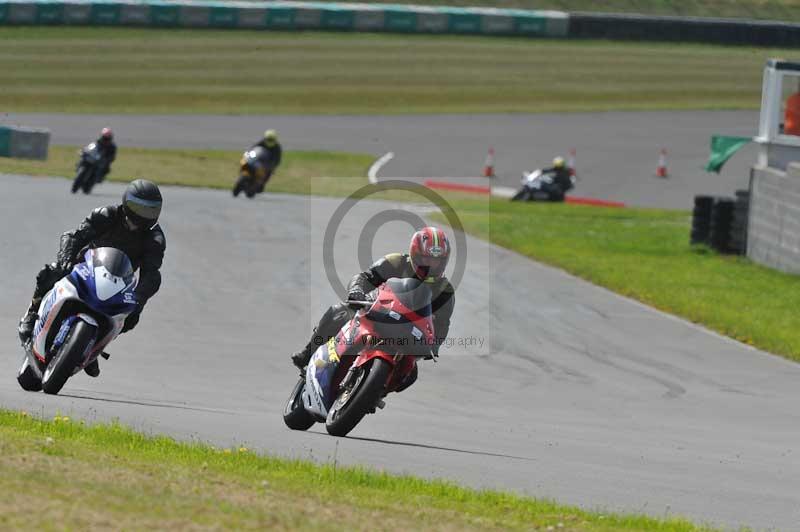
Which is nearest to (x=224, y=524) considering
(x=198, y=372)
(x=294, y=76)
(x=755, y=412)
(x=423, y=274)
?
(x=423, y=274)

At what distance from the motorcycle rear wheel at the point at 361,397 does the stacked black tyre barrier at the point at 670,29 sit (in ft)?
154

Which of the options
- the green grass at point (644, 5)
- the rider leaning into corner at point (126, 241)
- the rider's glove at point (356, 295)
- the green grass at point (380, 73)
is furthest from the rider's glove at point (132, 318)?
the green grass at point (644, 5)

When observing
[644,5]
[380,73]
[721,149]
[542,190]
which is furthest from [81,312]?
[644,5]

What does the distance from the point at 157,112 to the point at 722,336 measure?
32545 millimetres

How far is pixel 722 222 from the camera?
2355 cm

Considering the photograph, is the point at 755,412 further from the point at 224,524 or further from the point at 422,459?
the point at 224,524

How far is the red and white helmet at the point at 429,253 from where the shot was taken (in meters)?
8.96

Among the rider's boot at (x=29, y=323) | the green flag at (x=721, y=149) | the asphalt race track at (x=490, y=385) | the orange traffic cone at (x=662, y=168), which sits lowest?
the asphalt race track at (x=490, y=385)

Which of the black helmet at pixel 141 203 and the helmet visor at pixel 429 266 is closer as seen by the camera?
the helmet visor at pixel 429 266

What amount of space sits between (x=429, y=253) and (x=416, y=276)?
0.31 m

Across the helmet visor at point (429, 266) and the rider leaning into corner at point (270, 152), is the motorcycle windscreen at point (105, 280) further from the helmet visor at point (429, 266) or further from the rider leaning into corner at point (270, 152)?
the rider leaning into corner at point (270, 152)

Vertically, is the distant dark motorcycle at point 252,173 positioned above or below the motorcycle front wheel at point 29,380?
above

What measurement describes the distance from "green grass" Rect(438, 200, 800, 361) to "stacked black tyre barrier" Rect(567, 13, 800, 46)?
2446 cm

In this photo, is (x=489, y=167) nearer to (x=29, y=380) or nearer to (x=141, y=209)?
(x=141, y=209)
